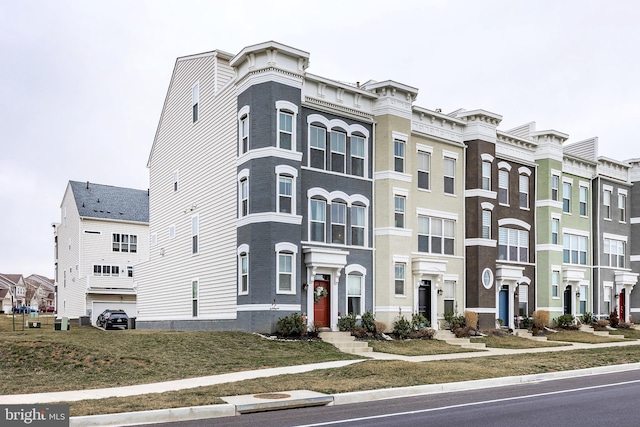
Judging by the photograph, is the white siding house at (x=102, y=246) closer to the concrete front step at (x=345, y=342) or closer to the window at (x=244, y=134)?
the window at (x=244, y=134)

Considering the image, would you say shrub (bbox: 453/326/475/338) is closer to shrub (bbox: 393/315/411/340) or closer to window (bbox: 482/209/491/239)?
shrub (bbox: 393/315/411/340)

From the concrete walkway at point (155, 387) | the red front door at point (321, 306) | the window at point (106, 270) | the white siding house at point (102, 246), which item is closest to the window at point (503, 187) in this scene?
the red front door at point (321, 306)

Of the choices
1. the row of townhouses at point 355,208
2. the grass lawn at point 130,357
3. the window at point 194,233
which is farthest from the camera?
the window at point 194,233

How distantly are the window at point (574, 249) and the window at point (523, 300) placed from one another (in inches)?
190

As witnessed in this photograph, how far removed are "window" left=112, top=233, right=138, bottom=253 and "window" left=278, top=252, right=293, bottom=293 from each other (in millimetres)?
34284

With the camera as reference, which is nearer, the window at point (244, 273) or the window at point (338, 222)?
the window at point (244, 273)

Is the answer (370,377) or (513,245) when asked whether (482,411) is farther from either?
(513,245)

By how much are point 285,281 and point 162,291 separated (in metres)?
13.0

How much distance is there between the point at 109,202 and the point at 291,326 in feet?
125

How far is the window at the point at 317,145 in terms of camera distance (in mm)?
28906

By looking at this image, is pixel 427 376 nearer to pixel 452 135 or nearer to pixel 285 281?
pixel 285 281

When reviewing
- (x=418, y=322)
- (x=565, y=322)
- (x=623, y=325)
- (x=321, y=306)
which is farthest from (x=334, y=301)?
(x=623, y=325)

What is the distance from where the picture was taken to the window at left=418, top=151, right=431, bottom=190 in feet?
108

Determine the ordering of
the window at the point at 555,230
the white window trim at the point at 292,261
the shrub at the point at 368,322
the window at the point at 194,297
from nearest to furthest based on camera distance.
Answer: the white window trim at the point at 292,261
the shrub at the point at 368,322
the window at the point at 194,297
the window at the point at 555,230
